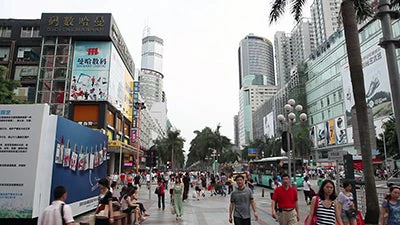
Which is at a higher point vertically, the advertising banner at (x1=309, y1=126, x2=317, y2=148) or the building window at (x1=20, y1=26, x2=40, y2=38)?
the building window at (x1=20, y1=26, x2=40, y2=38)

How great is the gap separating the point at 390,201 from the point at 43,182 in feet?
29.6

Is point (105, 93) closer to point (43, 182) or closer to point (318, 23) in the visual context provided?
point (43, 182)

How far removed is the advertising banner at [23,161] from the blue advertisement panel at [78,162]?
72cm

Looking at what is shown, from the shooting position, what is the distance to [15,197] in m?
8.91

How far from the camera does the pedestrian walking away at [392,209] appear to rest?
545 cm

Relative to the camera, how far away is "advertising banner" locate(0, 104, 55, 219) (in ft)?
29.2

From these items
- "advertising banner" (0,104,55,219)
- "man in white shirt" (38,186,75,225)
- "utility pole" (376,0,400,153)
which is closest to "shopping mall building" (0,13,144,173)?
"advertising banner" (0,104,55,219)

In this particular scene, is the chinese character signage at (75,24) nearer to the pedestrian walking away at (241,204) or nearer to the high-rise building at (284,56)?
the pedestrian walking away at (241,204)

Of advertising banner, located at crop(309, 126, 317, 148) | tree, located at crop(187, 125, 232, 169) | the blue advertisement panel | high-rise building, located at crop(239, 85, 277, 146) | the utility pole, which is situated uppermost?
high-rise building, located at crop(239, 85, 277, 146)

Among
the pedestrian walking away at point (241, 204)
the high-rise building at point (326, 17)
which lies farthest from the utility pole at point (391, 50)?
the high-rise building at point (326, 17)

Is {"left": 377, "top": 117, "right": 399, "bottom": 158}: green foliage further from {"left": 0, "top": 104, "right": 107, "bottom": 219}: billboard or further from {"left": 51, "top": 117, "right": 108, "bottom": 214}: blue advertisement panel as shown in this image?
{"left": 0, "top": 104, "right": 107, "bottom": 219}: billboard

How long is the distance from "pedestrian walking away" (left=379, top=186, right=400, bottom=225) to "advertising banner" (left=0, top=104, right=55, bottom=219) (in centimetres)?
880

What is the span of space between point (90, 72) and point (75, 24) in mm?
6707

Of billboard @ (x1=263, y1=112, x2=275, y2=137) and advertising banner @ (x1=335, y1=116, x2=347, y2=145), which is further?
billboard @ (x1=263, y1=112, x2=275, y2=137)
